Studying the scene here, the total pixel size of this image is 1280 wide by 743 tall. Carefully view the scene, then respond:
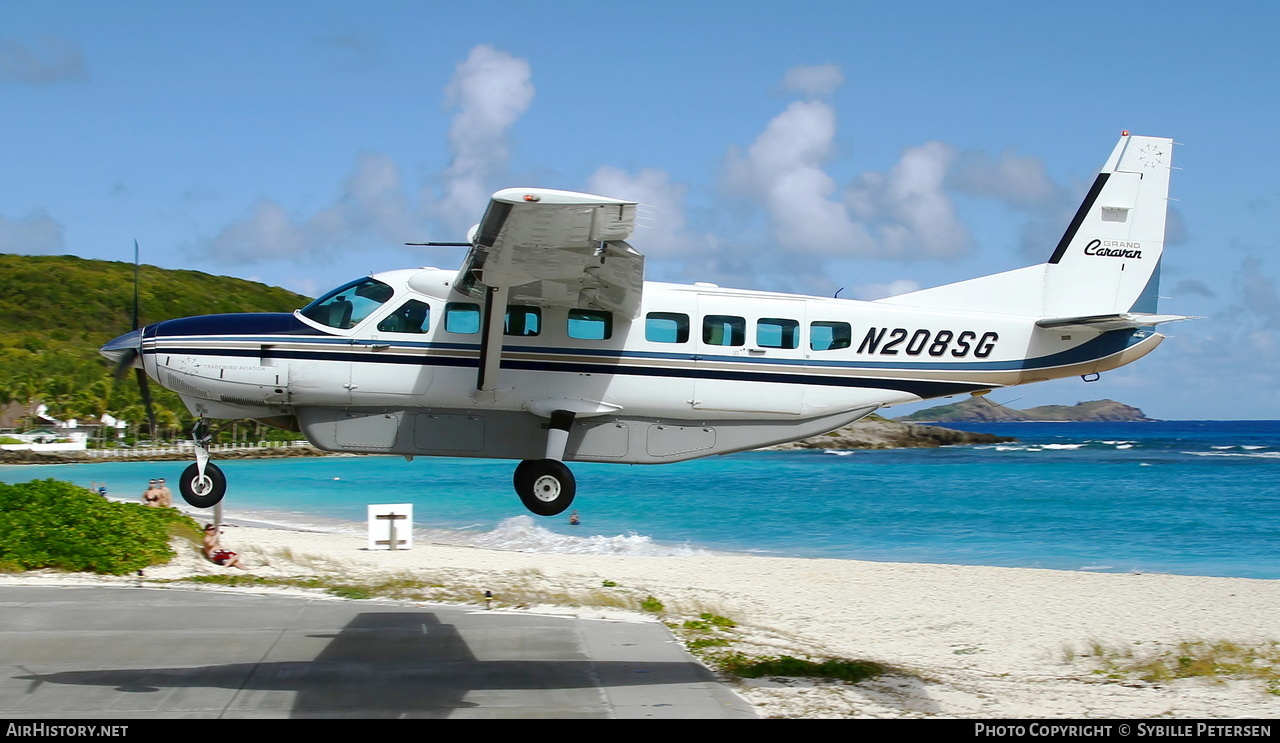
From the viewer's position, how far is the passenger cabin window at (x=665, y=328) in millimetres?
10773

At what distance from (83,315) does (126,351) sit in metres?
124

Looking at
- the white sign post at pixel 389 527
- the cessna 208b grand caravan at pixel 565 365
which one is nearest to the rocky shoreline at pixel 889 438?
the white sign post at pixel 389 527

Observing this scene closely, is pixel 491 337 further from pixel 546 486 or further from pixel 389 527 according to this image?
pixel 389 527

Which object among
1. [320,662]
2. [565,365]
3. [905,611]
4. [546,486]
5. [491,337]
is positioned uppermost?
[491,337]

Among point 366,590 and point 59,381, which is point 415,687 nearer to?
point 366,590

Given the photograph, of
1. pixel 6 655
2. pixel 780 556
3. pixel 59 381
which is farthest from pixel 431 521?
pixel 59 381

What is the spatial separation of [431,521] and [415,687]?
33.2 metres

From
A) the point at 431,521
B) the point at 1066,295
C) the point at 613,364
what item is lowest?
the point at 431,521

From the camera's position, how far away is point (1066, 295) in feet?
38.7

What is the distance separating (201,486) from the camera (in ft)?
35.2

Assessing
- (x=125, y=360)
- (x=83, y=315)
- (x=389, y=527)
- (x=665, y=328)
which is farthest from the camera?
(x=83, y=315)

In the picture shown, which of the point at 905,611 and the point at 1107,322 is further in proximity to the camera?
the point at 905,611

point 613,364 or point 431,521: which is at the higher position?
point 613,364
